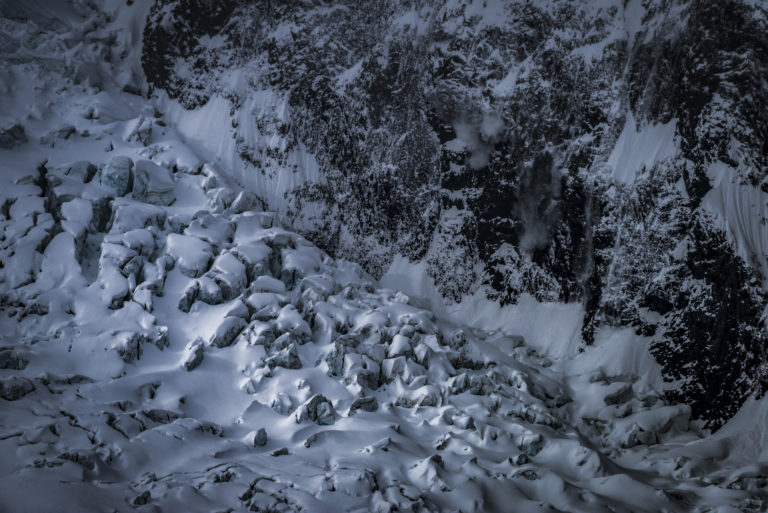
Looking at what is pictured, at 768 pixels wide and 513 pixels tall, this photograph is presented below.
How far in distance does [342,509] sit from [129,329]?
25.9m

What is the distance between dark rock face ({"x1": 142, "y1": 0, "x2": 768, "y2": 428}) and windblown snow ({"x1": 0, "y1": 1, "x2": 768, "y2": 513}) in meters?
4.36

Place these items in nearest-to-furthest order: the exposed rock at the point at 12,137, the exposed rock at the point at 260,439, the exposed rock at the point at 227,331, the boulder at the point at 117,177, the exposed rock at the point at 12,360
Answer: the exposed rock at the point at 260,439
the exposed rock at the point at 12,360
the exposed rock at the point at 227,331
the boulder at the point at 117,177
the exposed rock at the point at 12,137

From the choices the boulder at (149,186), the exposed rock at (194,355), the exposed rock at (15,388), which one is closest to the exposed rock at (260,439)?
the exposed rock at (194,355)

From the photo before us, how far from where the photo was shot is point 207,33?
8169 centimetres

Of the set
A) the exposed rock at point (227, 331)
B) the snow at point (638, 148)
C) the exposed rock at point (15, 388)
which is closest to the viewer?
the exposed rock at point (15, 388)

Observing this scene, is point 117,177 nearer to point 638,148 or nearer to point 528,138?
point 528,138

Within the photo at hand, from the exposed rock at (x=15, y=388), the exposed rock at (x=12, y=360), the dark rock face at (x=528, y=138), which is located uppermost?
the dark rock face at (x=528, y=138)

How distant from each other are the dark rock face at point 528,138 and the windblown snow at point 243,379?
4.36m

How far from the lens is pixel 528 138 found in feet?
218

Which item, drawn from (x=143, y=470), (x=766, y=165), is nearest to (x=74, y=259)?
(x=143, y=470)

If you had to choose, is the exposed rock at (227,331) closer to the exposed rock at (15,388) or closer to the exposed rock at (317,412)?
the exposed rock at (317,412)

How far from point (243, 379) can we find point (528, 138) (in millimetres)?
39697

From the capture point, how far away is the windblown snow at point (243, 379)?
34781 mm

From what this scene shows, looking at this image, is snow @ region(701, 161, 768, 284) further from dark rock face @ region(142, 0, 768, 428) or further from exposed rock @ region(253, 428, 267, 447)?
exposed rock @ region(253, 428, 267, 447)
